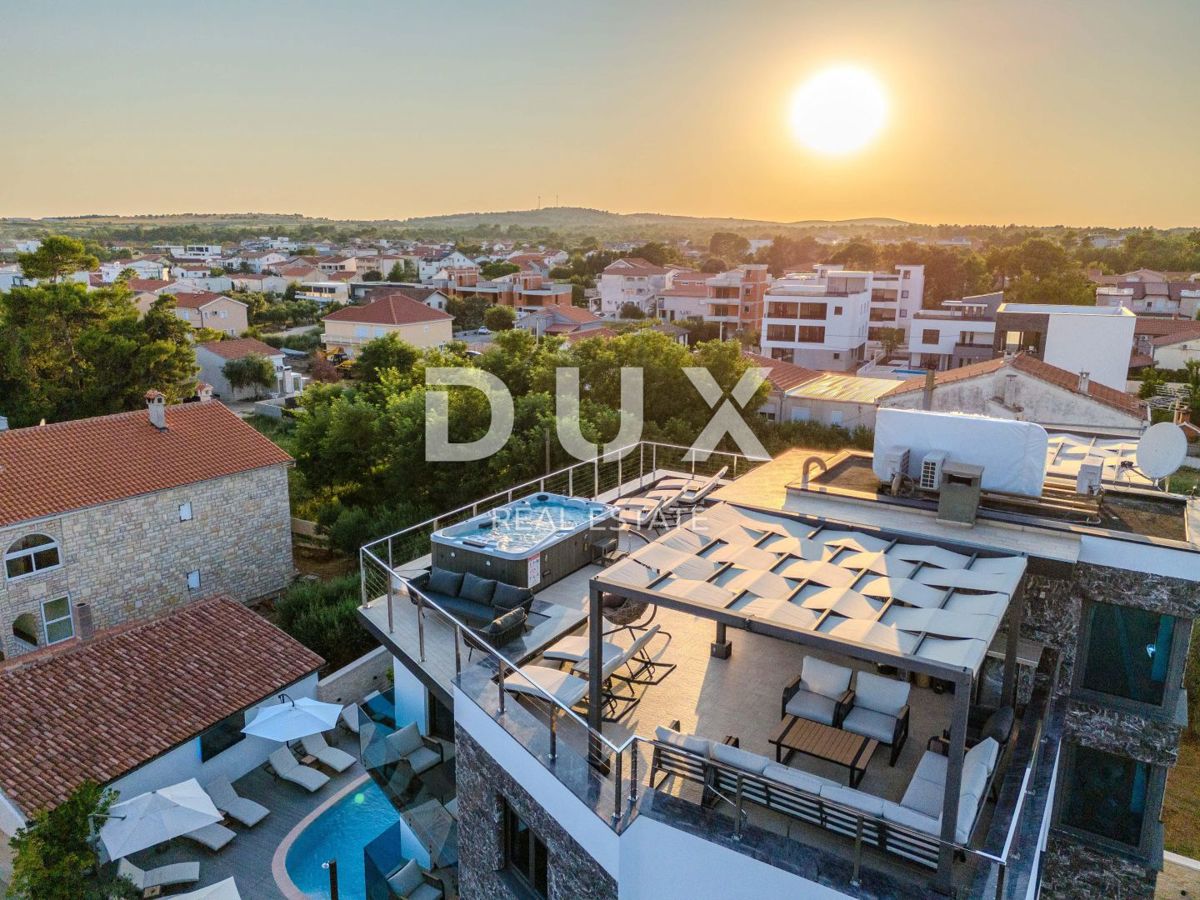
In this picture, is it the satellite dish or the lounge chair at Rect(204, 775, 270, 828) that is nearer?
the satellite dish

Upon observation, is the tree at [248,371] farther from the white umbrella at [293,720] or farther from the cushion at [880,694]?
the cushion at [880,694]

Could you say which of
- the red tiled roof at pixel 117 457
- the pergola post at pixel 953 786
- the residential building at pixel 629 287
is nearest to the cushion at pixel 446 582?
the pergola post at pixel 953 786

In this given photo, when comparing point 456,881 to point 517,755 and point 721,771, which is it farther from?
point 721,771

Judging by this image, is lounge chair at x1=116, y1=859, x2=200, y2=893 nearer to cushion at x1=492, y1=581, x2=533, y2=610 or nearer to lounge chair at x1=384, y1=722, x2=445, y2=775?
lounge chair at x1=384, y1=722, x2=445, y2=775

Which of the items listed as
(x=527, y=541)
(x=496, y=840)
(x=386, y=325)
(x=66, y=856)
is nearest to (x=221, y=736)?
(x=66, y=856)

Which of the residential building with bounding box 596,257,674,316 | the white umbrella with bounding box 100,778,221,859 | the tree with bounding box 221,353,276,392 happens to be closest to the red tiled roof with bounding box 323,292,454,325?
the tree with bounding box 221,353,276,392

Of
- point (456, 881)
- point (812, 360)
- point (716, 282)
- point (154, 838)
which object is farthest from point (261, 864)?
point (716, 282)
